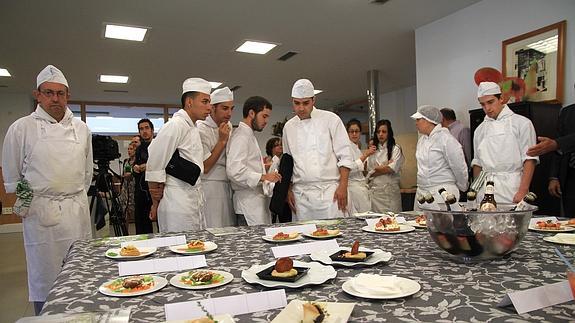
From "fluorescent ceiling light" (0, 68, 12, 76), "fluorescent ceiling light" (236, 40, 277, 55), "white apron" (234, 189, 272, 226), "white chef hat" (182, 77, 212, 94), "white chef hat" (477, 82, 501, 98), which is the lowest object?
"white apron" (234, 189, 272, 226)

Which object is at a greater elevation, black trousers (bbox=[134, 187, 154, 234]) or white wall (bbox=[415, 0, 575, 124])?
white wall (bbox=[415, 0, 575, 124])

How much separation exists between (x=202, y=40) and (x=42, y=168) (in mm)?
3200

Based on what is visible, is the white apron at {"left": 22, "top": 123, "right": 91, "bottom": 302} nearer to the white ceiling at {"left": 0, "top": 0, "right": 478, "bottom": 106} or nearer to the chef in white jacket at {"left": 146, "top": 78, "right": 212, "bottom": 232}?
A: the chef in white jacket at {"left": 146, "top": 78, "right": 212, "bottom": 232}

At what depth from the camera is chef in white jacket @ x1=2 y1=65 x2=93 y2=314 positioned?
6.81ft

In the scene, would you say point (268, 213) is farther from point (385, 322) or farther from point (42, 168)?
Result: point (385, 322)

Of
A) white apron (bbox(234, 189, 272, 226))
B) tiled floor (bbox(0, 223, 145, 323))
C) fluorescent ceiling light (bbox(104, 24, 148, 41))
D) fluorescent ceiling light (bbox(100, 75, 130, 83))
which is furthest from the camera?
fluorescent ceiling light (bbox(100, 75, 130, 83))

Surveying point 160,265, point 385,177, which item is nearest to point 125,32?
point 385,177

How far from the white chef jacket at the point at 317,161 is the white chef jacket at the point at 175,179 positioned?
654 millimetres

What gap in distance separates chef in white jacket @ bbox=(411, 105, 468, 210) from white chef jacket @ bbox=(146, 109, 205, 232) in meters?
1.67

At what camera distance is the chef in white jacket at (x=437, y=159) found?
9.68 ft

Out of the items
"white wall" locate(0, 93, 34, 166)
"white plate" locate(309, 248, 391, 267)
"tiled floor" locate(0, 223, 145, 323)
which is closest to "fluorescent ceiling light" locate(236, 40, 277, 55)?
"tiled floor" locate(0, 223, 145, 323)

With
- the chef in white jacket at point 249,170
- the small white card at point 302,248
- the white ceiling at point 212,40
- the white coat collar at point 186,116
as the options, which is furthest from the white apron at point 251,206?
the white ceiling at point 212,40

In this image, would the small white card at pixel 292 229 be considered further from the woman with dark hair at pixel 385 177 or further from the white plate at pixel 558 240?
the woman with dark hair at pixel 385 177

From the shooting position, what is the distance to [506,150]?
8.63 ft
